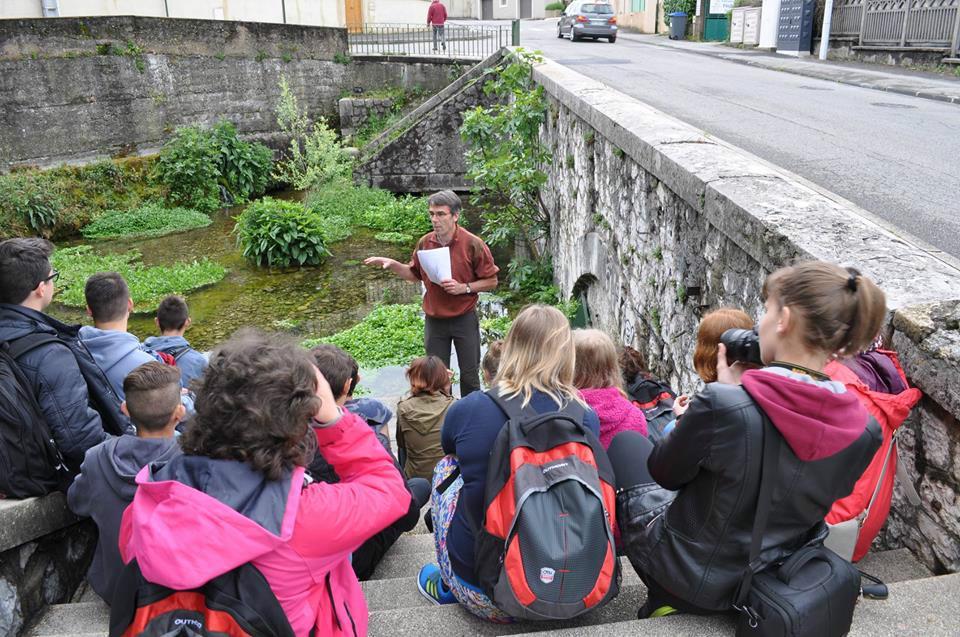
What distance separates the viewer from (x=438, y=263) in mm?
5398

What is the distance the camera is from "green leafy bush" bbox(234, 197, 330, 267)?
1112cm

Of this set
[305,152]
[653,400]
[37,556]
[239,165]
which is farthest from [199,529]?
[305,152]

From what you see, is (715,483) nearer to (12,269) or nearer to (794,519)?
(794,519)

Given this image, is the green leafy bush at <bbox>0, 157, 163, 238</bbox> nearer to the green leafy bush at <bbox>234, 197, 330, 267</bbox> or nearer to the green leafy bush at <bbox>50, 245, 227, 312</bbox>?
the green leafy bush at <bbox>50, 245, 227, 312</bbox>

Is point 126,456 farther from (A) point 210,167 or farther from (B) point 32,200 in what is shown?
(A) point 210,167

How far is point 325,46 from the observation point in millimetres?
17859

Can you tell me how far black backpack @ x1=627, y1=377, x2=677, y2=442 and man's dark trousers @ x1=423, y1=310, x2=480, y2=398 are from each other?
2449 mm

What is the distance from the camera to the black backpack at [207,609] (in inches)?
68.9

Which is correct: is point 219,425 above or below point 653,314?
above

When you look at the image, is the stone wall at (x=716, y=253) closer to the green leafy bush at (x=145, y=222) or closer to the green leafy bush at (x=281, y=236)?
the green leafy bush at (x=281, y=236)

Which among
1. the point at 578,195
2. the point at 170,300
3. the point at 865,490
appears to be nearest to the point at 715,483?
the point at 865,490

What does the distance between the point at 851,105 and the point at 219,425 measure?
9967 mm

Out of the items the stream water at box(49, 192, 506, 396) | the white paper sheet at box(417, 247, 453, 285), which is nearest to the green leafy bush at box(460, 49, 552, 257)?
the stream water at box(49, 192, 506, 396)

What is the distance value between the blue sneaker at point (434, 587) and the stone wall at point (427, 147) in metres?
12.8
